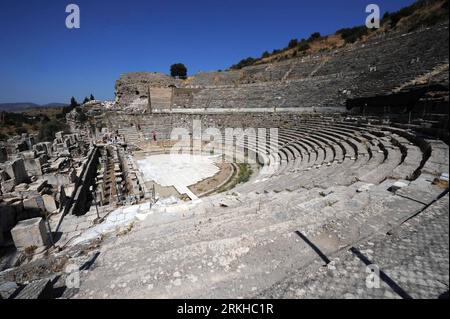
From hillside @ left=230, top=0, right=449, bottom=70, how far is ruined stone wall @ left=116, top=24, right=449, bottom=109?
4.14m

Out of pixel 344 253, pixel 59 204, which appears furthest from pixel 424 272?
pixel 59 204

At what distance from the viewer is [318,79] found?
21078 millimetres

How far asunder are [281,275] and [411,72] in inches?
623

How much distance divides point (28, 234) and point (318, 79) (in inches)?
890

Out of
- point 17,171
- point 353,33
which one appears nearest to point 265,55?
point 353,33

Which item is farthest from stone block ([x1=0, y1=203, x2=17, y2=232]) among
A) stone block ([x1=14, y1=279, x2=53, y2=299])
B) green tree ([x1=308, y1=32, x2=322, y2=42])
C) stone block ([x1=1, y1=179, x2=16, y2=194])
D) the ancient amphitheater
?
green tree ([x1=308, y1=32, x2=322, y2=42])

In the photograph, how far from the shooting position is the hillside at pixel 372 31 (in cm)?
2181

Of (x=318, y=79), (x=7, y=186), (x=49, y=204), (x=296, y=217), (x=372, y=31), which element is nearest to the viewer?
(x=296, y=217)

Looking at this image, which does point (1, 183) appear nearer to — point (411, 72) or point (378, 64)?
point (411, 72)

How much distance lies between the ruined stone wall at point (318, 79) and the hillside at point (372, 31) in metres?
4.14

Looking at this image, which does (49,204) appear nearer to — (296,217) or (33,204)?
(33,204)

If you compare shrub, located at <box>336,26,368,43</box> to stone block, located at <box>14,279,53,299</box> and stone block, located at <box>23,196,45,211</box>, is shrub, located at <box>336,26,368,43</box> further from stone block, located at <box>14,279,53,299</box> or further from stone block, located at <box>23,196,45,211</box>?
stone block, located at <box>14,279,53,299</box>

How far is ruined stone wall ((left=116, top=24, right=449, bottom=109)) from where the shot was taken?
14.1 metres

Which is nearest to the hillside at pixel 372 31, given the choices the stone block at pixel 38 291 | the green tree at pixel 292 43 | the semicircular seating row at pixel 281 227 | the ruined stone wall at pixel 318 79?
the green tree at pixel 292 43
